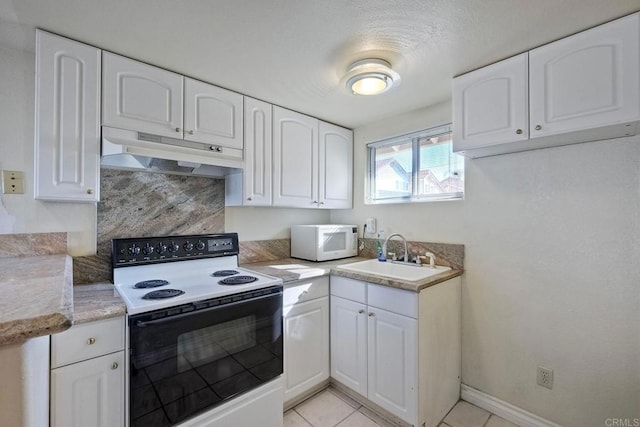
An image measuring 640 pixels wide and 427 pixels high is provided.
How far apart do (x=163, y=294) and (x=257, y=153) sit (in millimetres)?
1129

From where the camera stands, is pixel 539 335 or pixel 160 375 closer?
pixel 160 375

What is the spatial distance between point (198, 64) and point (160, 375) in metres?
1.65

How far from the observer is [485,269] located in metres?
1.94

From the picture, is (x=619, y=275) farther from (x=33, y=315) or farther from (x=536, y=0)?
(x=33, y=315)

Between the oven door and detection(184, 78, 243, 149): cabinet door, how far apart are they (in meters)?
1.02

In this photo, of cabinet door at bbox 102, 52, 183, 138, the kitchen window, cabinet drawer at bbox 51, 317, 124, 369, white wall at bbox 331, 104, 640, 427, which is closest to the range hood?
cabinet door at bbox 102, 52, 183, 138

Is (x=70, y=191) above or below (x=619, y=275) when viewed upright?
above

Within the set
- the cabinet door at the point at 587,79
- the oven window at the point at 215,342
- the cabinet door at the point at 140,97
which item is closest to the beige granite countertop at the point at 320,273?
the oven window at the point at 215,342

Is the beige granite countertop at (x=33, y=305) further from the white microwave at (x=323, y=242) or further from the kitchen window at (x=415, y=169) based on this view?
the kitchen window at (x=415, y=169)

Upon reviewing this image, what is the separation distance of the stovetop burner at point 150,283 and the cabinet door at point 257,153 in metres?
0.72

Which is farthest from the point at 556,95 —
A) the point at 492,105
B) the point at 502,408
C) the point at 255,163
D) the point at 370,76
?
the point at 502,408

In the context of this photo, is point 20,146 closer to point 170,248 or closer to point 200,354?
point 170,248

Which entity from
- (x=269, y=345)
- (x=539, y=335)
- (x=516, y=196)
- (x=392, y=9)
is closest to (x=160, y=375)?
(x=269, y=345)

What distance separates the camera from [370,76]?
1612 millimetres
